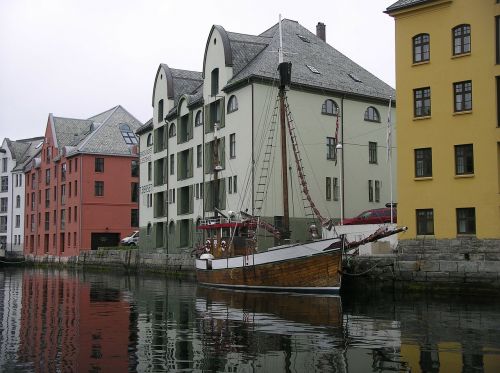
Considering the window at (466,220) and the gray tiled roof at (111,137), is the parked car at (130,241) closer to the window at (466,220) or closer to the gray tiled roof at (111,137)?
the gray tiled roof at (111,137)

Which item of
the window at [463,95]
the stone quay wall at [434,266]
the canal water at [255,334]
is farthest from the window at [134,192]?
the window at [463,95]

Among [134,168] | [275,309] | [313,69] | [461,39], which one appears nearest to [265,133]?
[313,69]

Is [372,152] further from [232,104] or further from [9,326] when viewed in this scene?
[9,326]

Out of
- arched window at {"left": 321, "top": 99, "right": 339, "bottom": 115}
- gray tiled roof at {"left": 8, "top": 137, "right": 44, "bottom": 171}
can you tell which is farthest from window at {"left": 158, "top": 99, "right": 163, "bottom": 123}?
gray tiled roof at {"left": 8, "top": 137, "right": 44, "bottom": 171}

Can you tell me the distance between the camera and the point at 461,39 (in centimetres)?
3181

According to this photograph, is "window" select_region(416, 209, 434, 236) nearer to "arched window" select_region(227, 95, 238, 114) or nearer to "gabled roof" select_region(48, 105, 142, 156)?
"arched window" select_region(227, 95, 238, 114)

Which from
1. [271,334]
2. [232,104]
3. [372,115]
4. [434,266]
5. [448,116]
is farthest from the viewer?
[372,115]

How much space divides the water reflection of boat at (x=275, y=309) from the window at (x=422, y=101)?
10718mm

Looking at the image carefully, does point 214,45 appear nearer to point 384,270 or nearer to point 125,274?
point 125,274

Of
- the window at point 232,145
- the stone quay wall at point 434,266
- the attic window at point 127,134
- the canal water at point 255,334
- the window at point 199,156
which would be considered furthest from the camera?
the attic window at point 127,134

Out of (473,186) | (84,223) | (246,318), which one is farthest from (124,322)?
(84,223)

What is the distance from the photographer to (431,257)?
99.8ft

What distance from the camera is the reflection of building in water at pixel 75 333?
14.4 metres

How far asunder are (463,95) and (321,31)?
2942 centimetres
